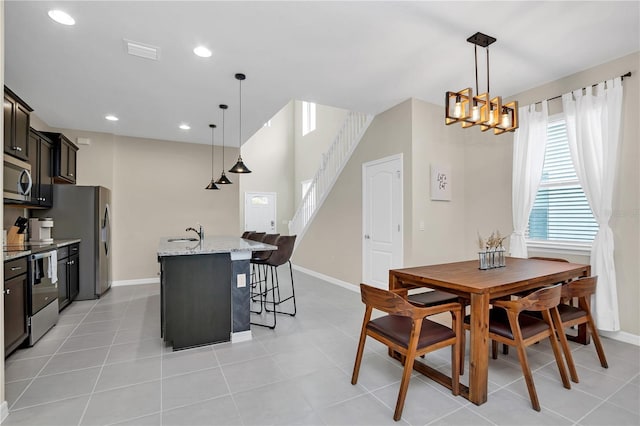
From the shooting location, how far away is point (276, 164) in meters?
9.81

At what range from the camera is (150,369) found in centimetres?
264

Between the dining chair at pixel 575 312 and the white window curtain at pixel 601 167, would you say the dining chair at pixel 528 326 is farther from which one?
the white window curtain at pixel 601 167

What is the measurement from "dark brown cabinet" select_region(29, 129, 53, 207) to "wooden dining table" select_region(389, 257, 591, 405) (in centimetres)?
449

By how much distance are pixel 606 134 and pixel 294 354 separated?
3716mm

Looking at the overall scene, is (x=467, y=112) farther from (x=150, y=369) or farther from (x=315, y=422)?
(x=150, y=369)

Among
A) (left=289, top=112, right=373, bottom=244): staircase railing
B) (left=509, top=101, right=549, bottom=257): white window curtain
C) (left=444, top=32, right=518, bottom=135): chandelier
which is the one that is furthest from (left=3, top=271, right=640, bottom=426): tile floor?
(left=289, top=112, right=373, bottom=244): staircase railing

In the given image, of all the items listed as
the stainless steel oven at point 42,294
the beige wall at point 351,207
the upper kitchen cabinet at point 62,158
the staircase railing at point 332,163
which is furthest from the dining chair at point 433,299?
the upper kitchen cabinet at point 62,158

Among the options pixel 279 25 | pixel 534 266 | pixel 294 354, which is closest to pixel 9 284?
pixel 294 354

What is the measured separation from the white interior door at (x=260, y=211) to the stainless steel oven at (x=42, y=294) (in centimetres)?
583

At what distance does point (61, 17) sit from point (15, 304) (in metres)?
2.40

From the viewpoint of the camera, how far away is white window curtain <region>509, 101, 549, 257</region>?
12.5 feet

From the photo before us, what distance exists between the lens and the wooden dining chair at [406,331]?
1.98 metres

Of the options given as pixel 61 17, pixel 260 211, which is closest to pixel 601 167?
pixel 61 17

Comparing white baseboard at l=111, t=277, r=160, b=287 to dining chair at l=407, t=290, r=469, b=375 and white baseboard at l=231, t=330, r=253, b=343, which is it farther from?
dining chair at l=407, t=290, r=469, b=375
